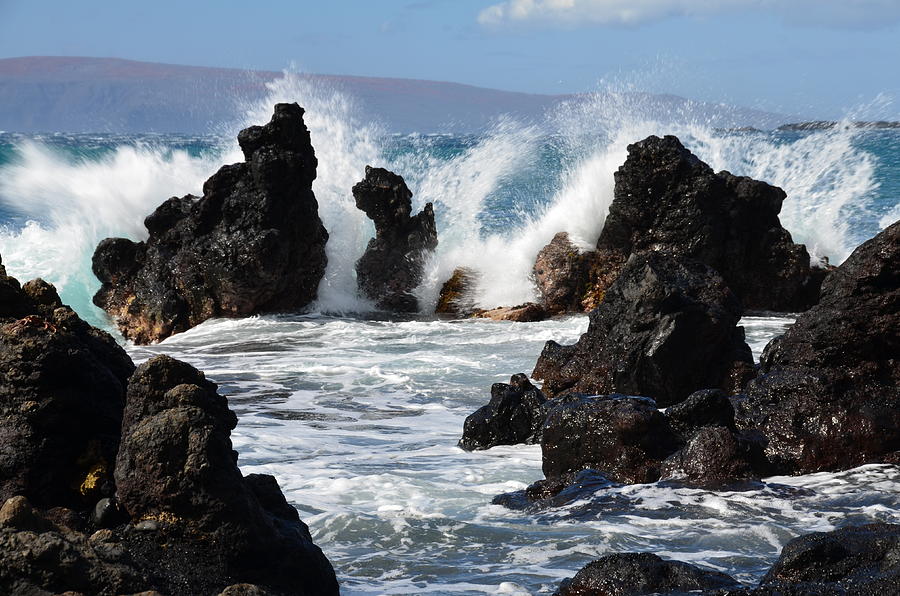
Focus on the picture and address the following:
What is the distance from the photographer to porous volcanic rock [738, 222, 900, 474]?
6.50m

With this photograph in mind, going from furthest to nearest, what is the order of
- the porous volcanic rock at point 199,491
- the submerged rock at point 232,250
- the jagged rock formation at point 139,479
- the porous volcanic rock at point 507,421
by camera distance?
1. the submerged rock at point 232,250
2. the porous volcanic rock at point 507,421
3. the porous volcanic rock at point 199,491
4. the jagged rock formation at point 139,479

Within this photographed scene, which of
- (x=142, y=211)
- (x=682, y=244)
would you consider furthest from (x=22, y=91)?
(x=682, y=244)

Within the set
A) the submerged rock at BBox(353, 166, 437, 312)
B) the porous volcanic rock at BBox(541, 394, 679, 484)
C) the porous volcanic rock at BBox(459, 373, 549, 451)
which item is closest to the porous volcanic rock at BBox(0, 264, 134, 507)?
the porous volcanic rock at BBox(541, 394, 679, 484)

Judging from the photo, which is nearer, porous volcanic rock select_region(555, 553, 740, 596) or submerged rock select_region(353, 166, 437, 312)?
porous volcanic rock select_region(555, 553, 740, 596)

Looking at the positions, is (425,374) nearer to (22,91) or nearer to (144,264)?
(144,264)

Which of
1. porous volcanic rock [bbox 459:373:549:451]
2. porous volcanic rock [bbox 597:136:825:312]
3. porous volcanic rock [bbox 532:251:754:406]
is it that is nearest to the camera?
porous volcanic rock [bbox 459:373:549:451]

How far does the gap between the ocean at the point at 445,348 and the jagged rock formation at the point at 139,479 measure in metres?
1.09

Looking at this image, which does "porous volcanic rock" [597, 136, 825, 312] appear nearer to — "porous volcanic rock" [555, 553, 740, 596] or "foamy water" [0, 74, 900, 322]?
"foamy water" [0, 74, 900, 322]

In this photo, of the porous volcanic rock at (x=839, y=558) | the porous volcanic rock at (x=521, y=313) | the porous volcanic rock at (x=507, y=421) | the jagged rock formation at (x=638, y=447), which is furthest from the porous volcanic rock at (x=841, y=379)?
the porous volcanic rock at (x=521, y=313)

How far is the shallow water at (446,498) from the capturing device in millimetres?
4977

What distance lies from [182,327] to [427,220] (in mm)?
4226

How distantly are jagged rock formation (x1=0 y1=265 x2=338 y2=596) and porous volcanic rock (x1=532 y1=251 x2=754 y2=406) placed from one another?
4.94 metres

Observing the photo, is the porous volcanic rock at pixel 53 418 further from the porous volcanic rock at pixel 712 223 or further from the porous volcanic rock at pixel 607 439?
the porous volcanic rock at pixel 712 223

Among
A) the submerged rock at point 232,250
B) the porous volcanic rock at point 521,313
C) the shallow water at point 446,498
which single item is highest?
the submerged rock at point 232,250
